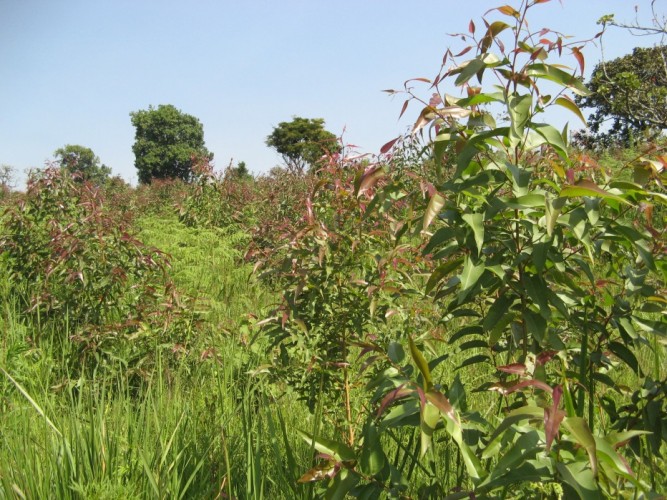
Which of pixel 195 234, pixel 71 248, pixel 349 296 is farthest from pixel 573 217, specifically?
pixel 195 234

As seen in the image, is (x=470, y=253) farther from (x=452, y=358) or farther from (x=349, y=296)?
(x=452, y=358)

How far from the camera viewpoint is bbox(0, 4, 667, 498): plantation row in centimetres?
135

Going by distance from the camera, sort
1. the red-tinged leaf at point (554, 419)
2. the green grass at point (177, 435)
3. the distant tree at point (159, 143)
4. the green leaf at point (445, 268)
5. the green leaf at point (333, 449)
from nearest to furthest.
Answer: the red-tinged leaf at point (554, 419)
the green leaf at point (333, 449)
the green leaf at point (445, 268)
the green grass at point (177, 435)
the distant tree at point (159, 143)

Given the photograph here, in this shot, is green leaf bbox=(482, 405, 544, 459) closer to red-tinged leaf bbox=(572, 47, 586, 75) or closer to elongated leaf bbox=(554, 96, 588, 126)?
elongated leaf bbox=(554, 96, 588, 126)

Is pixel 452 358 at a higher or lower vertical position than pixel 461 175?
lower

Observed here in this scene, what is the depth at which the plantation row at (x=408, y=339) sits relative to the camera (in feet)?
4.44

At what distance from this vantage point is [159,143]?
68.6m

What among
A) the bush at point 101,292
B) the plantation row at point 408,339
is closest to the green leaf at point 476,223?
the plantation row at point 408,339

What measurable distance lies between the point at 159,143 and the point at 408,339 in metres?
71.3

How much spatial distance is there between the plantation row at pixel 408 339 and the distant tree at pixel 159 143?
2573 inches

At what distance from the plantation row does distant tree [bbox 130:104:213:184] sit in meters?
65.4

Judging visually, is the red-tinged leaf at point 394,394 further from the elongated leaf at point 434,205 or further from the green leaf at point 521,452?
the elongated leaf at point 434,205

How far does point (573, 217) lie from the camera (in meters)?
1.36

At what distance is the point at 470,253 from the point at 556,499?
624 mm
